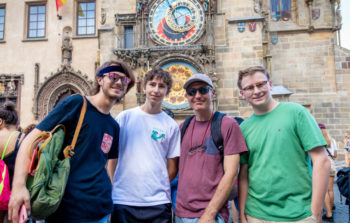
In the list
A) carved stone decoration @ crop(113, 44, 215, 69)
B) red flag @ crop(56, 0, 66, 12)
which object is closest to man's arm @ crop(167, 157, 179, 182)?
carved stone decoration @ crop(113, 44, 215, 69)

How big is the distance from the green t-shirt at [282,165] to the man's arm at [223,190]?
0.19m

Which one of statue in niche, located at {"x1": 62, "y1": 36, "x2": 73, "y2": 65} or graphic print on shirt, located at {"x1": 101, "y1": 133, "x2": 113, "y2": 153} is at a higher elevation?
statue in niche, located at {"x1": 62, "y1": 36, "x2": 73, "y2": 65}

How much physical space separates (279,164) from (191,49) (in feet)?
29.8

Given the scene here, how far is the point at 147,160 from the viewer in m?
2.22

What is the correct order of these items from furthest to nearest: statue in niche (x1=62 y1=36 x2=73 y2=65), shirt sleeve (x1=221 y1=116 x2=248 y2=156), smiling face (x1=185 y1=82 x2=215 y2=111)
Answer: statue in niche (x1=62 y1=36 x2=73 y2=65), smiling face (x1=185 y1=82 x2=215 y2=111), shirt sleeve (x1=221 y1=116 x2=248 y2=156)

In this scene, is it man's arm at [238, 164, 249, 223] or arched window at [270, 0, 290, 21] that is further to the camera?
arched window at [270, 0, 290, 21]

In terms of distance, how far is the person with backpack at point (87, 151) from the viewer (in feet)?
5.80

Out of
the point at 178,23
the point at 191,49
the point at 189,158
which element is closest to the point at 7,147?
the point at 189,158

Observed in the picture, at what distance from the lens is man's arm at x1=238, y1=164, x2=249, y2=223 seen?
6.75 feet

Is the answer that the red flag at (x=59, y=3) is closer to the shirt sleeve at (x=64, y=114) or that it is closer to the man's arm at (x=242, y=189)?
the shirt sleeve at (x=64, y=114)

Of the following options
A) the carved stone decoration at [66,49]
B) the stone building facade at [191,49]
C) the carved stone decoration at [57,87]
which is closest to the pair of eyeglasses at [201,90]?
the stone building facade at [191,49]

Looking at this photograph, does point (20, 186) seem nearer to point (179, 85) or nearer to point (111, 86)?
point (111, 86)

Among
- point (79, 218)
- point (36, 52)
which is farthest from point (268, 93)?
point (36, 52)

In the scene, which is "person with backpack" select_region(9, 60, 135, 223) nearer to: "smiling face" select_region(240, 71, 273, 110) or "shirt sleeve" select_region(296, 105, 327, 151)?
"smiling face" select_region(240, 71, 273, 110)
